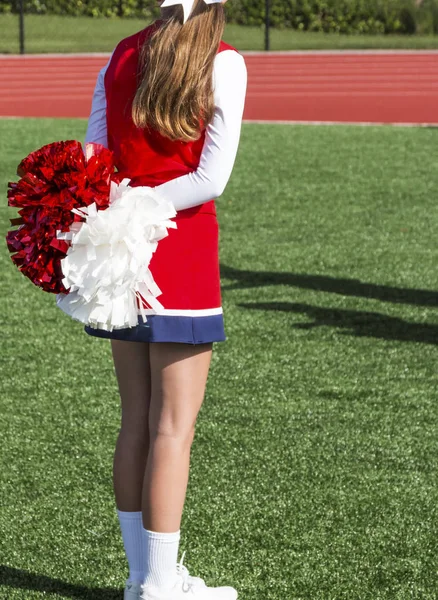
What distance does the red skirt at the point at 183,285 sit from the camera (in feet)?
8.17

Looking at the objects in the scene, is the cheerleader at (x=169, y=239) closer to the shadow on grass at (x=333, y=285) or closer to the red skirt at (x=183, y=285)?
the red skirt at (x=183, y=285)

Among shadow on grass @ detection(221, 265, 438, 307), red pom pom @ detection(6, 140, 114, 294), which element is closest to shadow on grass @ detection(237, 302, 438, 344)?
shadow on grass @ detection(221, 265, 438, 307)

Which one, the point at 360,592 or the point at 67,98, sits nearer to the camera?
the point at 360,592

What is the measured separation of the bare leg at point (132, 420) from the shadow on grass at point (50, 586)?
0.45 m

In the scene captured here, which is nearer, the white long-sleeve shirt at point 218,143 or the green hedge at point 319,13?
the white long-sleeve shirt at point 218,143

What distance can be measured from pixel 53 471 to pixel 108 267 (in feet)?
5.80

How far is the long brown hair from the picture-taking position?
2.39 meters

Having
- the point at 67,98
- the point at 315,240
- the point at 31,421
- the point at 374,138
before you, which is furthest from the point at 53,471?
the point at 67,98

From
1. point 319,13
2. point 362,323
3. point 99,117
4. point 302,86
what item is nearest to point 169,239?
point 99,117

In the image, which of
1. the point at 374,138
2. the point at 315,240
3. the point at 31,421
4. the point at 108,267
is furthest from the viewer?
the point at 374,138

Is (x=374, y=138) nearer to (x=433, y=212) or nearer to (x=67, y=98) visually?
(x=433, y=212)

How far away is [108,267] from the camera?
7.80ft

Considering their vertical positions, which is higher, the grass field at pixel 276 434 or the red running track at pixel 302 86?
the grass field at pixel 276 434

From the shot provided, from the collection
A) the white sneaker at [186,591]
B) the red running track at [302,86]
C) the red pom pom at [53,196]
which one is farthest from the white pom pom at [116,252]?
the red running track at [302,86]
